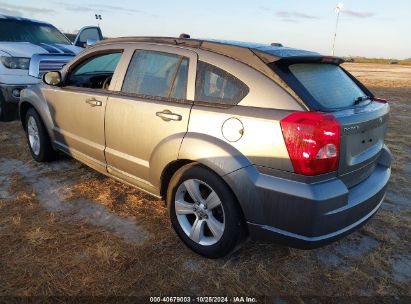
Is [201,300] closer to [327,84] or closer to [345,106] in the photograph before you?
[345,106]

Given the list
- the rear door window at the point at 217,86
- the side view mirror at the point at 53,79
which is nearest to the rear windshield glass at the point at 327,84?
the rear door window at the point at 217,86

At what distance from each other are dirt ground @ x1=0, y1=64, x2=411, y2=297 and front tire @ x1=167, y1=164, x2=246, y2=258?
151 millimetres

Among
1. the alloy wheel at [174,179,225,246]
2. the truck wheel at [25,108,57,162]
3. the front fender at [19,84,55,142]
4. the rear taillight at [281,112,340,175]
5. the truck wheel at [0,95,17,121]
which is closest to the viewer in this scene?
the rear taillight at [281,112,340,175]

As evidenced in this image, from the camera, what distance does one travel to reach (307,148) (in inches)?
93.8

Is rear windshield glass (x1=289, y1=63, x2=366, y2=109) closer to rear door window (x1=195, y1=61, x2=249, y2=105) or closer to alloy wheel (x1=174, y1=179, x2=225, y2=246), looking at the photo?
rear door window (x1=195, y1=61, x2=249, y2=105)

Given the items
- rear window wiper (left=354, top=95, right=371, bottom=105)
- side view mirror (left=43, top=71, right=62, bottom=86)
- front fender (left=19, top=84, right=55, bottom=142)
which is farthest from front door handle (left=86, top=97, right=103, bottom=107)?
rear window wiper (left=354, top=95, right=371, bottom=105)

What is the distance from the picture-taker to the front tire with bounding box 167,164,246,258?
273 centimetres

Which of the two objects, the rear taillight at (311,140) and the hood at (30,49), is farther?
the hood at (30,49)

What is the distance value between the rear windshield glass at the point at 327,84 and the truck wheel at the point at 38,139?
347 centimetres

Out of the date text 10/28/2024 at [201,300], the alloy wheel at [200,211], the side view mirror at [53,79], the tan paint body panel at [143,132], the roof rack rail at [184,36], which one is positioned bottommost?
the date text 10/28/2024 at [201,300]

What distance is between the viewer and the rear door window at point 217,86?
2.72 metres

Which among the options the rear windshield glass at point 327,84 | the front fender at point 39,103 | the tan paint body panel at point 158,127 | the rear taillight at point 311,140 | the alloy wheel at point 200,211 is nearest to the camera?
the rear taillight at point 311,140

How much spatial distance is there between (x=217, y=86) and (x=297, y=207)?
3.57 feet

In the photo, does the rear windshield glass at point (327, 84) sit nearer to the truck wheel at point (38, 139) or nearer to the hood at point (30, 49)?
the truck wheel at point (38, 139)
